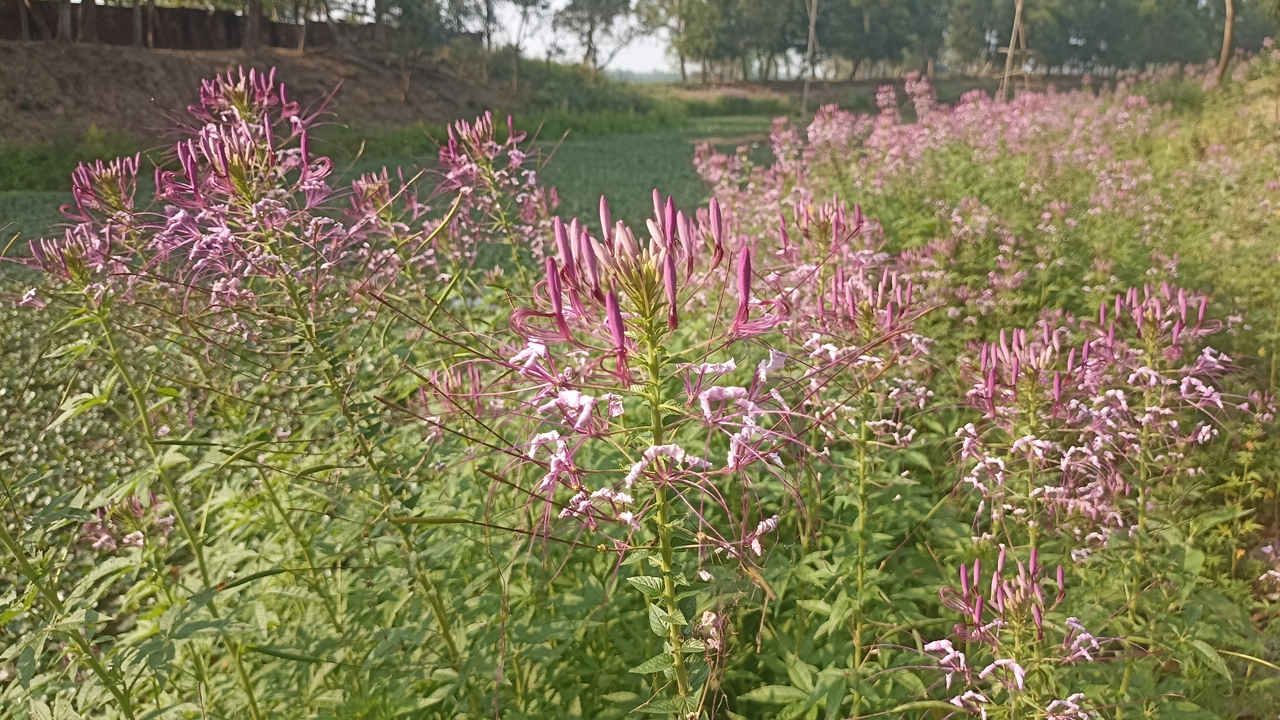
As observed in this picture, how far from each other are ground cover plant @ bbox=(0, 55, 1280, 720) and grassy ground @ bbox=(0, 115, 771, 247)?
3036 millimetres

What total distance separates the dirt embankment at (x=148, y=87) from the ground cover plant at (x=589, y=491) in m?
10.5

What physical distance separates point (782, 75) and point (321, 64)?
168 feet

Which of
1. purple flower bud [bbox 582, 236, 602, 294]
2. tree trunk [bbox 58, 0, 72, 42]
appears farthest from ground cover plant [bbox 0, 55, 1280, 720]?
tree trunk [bbox 58, 0, 72, 42]

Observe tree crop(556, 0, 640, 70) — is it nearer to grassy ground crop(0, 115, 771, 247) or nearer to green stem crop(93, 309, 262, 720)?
grassy ground crop(0, 115, 771, 247)

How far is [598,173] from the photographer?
16531 millimetres

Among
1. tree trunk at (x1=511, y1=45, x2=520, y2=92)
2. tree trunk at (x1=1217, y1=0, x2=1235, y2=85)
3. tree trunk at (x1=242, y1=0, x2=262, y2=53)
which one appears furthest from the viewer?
tree trunk at (x1=511, y1=45, x2=520, y2=92)

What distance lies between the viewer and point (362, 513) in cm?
236

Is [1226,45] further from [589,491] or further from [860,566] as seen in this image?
[589,491]

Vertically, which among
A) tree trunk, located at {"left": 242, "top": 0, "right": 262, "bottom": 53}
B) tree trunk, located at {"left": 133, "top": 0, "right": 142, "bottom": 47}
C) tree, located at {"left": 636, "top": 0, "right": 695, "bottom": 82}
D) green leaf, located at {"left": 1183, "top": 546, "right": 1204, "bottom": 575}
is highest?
tree, located at {"left": 636, "top": 0, "right": 695, "bottom": 82}

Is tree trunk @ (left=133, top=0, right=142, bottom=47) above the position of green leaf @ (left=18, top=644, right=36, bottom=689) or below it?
above

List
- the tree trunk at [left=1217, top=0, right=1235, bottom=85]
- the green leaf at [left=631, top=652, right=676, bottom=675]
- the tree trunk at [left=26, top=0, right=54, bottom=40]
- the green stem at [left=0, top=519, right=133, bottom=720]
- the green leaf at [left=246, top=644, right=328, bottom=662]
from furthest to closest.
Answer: the tree trunk at [left=26, top=0, right=54, bottom=40]
the tree trunk at [left=1217, top=0, right=1235, bottom=85]
the green leaf at [left=246, top=644, right=328, bottom=662]
the green stem at [left=0, top=519, right=133, bottom=720]
the green leaf at [left=631, top=652, right=676, bottom=675]

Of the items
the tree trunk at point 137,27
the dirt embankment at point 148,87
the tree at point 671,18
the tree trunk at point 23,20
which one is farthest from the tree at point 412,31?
the tree at point 671,18

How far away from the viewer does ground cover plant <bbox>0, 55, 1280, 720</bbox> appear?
136 cm

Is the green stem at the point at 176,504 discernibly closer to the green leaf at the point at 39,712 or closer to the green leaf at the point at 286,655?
the green leaf at the point at 286,655
